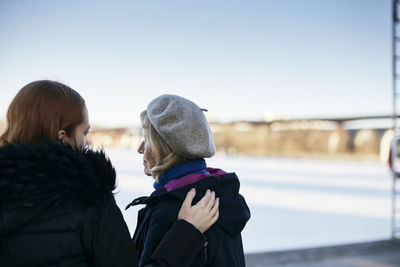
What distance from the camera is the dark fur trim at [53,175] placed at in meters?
0.69

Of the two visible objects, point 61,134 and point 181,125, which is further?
point 181,125

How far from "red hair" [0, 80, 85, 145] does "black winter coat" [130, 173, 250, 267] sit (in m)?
0.27

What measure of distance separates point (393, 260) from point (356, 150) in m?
6.80

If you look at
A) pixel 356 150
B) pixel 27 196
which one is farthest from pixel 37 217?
pixel 356 150

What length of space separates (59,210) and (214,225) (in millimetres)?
376

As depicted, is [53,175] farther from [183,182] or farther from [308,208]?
[308,208]

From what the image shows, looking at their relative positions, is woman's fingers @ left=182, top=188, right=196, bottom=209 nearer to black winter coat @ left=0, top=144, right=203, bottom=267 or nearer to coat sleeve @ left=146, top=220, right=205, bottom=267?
coat sleeve @ left=146, top=220, right=205, bottom=267

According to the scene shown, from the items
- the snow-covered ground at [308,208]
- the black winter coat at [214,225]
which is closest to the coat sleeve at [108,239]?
the black winter coat at [214,225]

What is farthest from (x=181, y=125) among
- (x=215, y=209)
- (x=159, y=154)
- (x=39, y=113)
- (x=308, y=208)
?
(x=308, y=208)

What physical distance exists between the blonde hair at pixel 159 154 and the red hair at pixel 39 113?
219 millimetres

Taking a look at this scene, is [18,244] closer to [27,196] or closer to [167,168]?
[27,196]

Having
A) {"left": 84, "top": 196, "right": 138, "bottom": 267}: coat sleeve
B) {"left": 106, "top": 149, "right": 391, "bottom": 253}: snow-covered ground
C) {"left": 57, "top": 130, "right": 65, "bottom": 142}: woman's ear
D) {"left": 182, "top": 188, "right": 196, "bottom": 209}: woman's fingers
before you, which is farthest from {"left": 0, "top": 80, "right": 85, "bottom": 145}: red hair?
{"left": 106, "top": 149, "right": 391, "bottom": 253}: snow-covered ground

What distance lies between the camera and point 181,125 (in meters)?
0.92

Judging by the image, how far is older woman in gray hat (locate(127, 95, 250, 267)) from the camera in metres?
0.90
